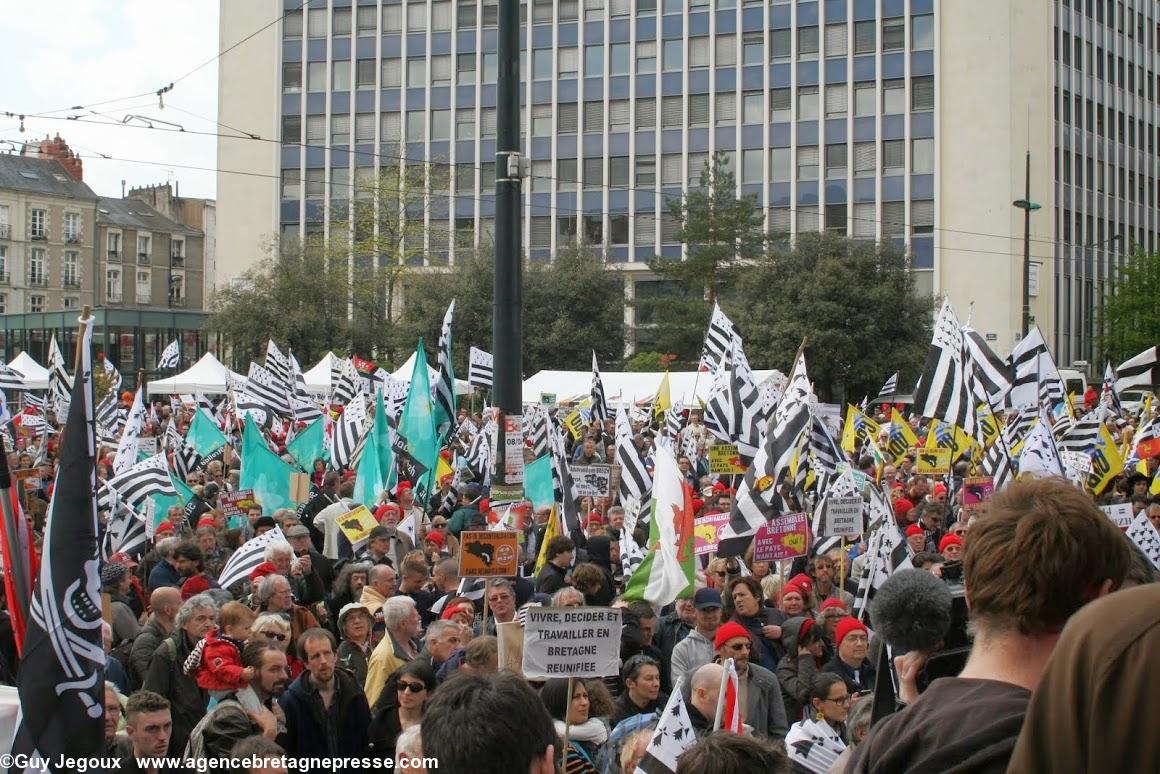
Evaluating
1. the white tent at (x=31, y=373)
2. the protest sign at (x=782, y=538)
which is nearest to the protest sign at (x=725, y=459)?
the protest sign at (x=782, y=538)

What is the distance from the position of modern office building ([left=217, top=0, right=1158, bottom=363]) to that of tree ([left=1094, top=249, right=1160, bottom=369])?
13.0 ft

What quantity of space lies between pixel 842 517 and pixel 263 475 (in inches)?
260

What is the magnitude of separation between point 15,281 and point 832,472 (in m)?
84.6

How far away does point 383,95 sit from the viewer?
7394 centimetres

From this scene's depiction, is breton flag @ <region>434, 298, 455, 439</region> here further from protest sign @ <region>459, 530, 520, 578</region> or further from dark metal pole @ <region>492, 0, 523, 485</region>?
protest sign @ <region>459, 530, 520, 578</region>

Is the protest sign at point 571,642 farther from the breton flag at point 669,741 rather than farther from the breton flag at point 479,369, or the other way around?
the breton flag at point 479,369

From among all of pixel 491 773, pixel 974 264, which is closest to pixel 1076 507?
pixel 491 773

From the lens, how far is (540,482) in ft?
50.0

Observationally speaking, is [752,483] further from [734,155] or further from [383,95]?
[383,95]

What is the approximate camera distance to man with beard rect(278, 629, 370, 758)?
21.3ft

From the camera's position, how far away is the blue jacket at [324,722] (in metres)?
6.48

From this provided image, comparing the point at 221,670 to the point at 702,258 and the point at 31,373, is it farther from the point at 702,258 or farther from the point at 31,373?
the point at 702,258

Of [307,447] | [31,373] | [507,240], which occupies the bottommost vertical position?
[307,447]

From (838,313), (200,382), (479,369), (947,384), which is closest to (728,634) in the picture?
(947,384)
